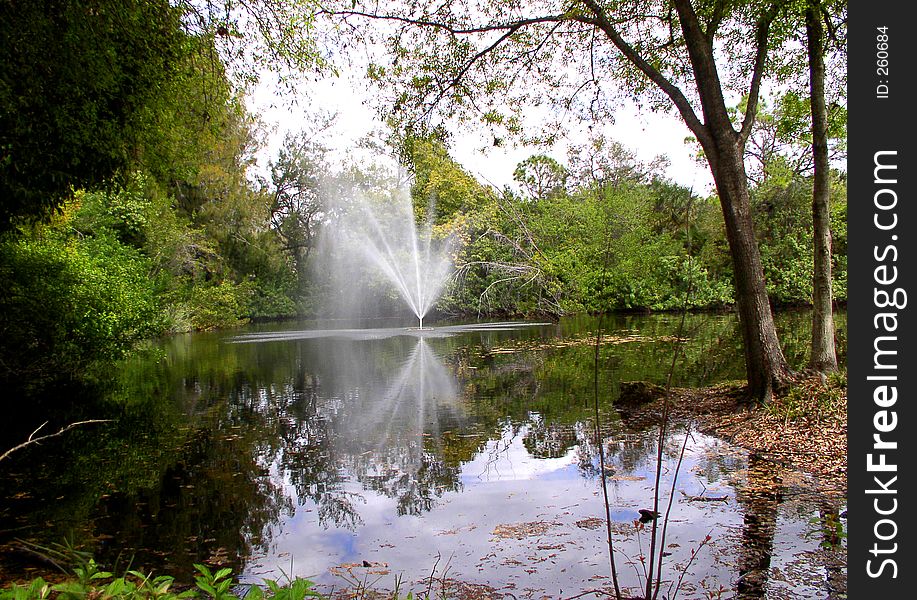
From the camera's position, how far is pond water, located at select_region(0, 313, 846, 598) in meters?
3.64

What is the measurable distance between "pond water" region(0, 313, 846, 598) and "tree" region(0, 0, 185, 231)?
3.48 m

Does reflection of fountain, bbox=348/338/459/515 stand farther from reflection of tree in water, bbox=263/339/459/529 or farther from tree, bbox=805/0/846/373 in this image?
tree, bbox=805/0/846/373

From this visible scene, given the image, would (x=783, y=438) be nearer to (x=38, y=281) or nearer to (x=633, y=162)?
(x=38, y=281)

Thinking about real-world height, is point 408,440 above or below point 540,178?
below

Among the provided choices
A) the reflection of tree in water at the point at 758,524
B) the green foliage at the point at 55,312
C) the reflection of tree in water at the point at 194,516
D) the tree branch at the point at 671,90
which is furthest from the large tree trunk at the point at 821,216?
the green foliage at the point at 55,312

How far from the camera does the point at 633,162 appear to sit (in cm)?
3862

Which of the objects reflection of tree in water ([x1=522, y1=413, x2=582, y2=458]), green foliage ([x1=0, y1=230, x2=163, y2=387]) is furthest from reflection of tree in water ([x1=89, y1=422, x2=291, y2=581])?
green foliage ([x1=0, y1=230, x2=163, y2=387])

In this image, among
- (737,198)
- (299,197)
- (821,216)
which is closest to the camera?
(737,198)

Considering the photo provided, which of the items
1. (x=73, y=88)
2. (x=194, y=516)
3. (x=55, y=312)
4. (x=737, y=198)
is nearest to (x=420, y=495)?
(x=194, y=516)

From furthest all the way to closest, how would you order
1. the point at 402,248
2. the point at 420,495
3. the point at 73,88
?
1. the point at 402,248
2. the point at 73,88
3. the point at 420,495

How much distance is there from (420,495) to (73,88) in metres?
5.87

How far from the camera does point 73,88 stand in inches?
264

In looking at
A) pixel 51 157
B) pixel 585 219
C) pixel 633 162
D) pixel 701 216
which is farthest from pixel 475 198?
pixel 51 157

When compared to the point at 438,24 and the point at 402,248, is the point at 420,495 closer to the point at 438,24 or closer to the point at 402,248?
the point at 438,24
